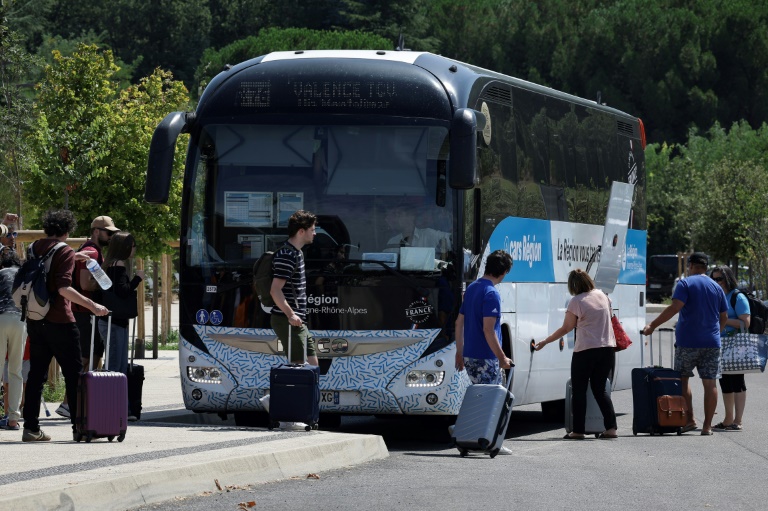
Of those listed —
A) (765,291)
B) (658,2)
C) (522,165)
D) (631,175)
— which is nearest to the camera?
(522,165)

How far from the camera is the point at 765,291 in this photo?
4759cm

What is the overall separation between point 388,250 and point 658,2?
72.9 meters

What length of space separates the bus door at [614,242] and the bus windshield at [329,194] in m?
4.40

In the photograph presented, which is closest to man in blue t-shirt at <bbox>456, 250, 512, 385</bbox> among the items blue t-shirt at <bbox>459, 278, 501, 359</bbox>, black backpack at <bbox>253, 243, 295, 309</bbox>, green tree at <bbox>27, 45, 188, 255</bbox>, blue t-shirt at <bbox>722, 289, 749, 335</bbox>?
blue t-shirt at <bbox>459, 278, 501, 359</bbox>

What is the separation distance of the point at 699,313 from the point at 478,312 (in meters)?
3.53

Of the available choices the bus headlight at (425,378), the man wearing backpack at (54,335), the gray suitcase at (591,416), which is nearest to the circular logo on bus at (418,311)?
the bus headlight at (425,378)

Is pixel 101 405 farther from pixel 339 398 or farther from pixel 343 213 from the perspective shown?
pixel 343 213

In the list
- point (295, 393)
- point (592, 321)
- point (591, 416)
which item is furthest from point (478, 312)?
point (591, 416)

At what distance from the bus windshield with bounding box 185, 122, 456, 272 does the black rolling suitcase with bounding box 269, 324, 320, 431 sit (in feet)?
3.78

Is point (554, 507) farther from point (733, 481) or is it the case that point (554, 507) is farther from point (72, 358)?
point (72, 358)

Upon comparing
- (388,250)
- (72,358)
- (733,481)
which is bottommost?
(733,481)

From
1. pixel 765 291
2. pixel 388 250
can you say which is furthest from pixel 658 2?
pixel 388 250

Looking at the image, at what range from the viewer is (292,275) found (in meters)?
12.0

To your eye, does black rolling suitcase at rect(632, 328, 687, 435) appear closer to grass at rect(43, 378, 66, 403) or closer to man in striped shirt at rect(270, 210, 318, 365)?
man in striped shirt at rect(270, 210, 318, 365)
